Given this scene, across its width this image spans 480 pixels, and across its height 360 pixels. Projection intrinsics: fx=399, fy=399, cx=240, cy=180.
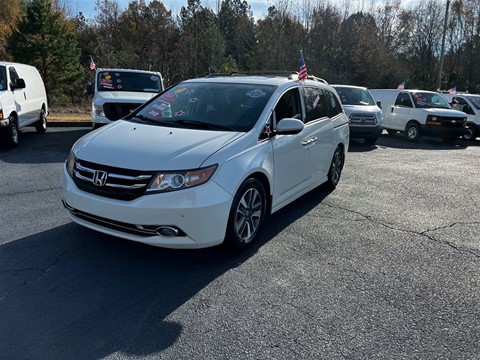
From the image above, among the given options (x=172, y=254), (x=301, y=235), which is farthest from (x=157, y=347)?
(x=301, y=235)

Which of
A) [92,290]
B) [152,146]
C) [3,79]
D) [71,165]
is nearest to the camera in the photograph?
[92,290]

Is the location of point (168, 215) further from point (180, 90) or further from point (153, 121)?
point (180, 90)

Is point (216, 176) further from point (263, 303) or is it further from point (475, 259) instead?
point (475, 259)

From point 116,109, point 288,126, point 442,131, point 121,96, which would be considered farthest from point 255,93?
point 442,131

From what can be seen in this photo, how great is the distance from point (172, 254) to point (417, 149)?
11149 mm

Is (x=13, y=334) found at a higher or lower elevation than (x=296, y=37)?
lower

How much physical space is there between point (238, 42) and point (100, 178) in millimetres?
32042

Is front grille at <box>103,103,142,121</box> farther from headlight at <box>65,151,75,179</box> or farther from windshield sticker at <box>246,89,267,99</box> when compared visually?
headlight at <box>65,151,75,179</box>

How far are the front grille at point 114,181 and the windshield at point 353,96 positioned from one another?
11.2 meters

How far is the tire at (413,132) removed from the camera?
1474cm

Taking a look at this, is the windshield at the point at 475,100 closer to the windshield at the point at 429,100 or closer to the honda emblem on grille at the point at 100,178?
the windshield at the point at 429,100

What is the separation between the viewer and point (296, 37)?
30.5 m

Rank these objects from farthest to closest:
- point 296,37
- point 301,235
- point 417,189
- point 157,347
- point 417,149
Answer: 1. point 296,37
2. point 417,149
3. point 417,189
4. point 301,235
5. point 157,347

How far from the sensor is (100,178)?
3.60 m
